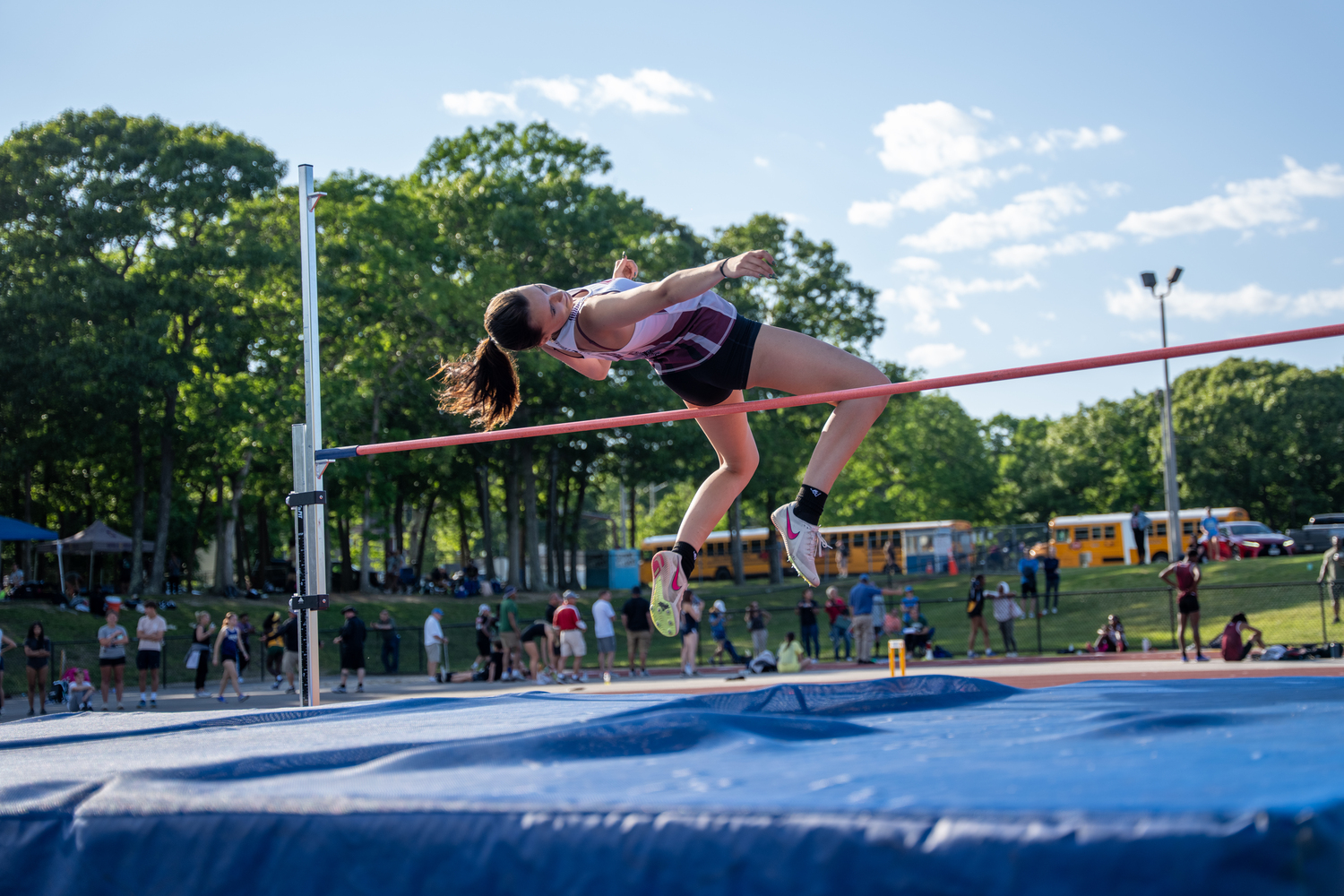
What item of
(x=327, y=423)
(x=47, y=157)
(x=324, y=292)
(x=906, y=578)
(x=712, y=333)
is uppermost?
Result: (x=47, y=157)

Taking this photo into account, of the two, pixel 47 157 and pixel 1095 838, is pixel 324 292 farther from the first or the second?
pixel 1095 838

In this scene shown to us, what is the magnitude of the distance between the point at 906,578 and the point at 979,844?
35564 millimetres

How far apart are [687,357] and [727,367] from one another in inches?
5.9

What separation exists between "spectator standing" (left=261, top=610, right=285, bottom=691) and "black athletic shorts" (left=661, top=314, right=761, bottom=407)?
13530 millimetres

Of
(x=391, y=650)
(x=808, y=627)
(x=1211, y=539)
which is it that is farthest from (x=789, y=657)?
(x=1211, y=539)

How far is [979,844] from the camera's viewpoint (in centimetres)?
144

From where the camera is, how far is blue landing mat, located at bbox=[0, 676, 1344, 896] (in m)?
1.41

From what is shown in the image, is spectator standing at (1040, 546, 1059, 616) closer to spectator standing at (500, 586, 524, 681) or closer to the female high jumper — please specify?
spectator standing at (500, 586, 524, 681)

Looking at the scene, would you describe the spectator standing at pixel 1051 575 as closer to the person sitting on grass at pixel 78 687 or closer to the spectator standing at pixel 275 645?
the spectator standing at pixel 275 645

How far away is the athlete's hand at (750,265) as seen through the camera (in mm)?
3436

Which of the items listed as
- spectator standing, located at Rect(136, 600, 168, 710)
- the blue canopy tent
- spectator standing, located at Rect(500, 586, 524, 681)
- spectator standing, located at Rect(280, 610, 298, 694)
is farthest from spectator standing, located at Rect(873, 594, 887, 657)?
the blue canopy tent

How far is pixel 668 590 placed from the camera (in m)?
4.56

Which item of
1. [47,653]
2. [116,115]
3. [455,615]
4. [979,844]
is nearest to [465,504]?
[455,615]

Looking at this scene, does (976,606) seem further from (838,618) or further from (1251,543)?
(1251,543)
